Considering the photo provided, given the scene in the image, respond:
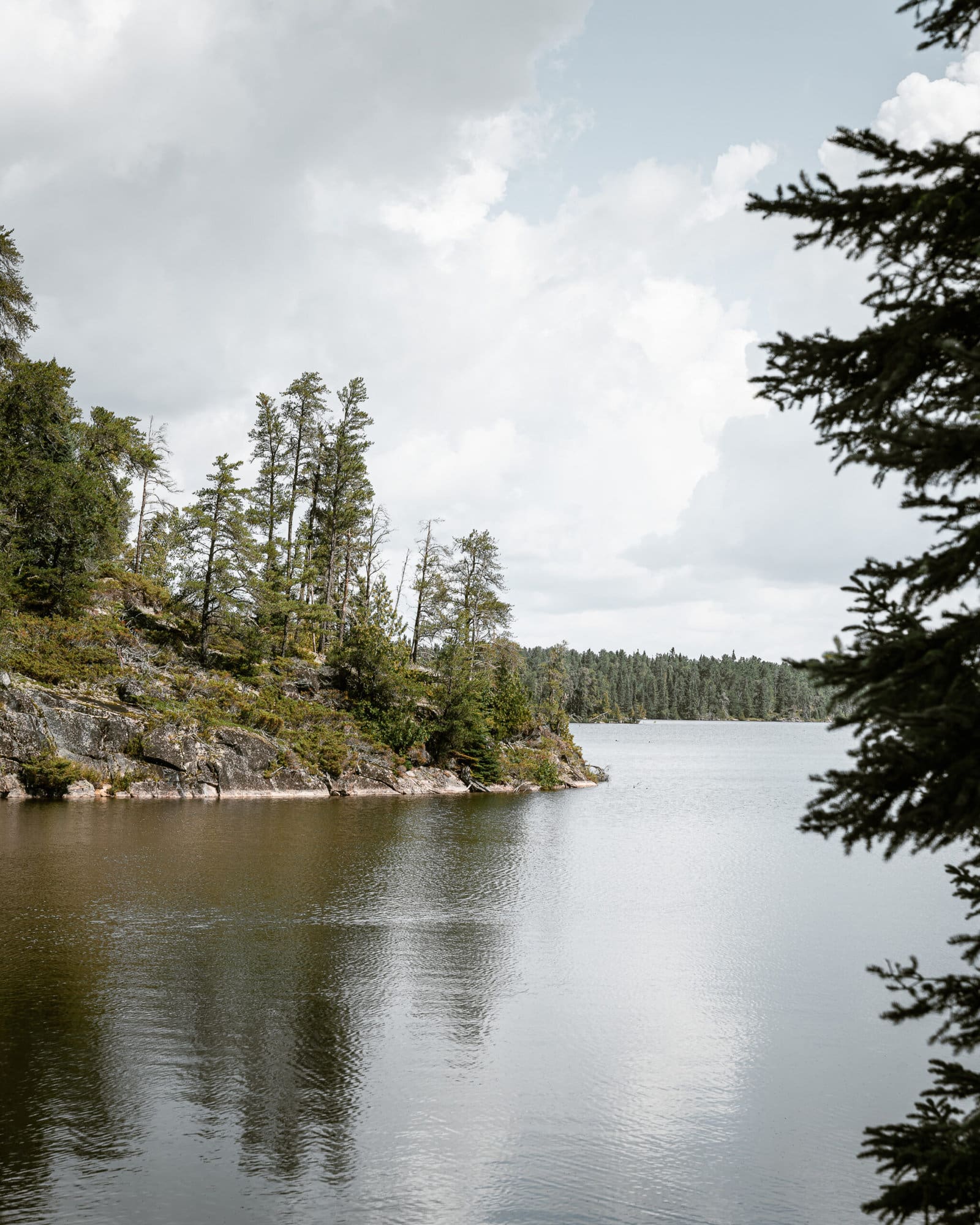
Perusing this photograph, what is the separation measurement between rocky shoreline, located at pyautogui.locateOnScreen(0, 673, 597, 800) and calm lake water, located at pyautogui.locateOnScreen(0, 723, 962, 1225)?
7315 millimetres

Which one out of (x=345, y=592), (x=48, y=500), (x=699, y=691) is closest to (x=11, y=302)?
(x=48, y=500)

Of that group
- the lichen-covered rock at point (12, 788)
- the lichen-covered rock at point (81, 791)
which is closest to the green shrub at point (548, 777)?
the lichen-covered rock at point (81, 791)

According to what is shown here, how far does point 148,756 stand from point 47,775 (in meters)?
3.70

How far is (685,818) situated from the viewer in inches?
1299

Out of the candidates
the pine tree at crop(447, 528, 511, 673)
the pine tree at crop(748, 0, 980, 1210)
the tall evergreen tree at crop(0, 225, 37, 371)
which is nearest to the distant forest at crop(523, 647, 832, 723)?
the pine tree at crop(447, 528, 511, 673)

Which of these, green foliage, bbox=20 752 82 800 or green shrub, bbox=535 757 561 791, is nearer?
green foliage, bbox=20 752 82 800

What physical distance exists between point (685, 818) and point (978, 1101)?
97.9 ft

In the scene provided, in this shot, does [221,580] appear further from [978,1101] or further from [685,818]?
[978,1101]

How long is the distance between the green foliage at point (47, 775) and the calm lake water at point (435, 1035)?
21.2 feet

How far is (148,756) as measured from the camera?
30984mm

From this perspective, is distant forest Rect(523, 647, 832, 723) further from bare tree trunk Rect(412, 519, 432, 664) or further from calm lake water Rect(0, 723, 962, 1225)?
calm lake water Rect(0, 723, 962, 1225)

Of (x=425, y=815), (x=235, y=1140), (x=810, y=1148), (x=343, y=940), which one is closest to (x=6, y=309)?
(x=425, y=815)

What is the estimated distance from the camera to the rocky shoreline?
28469mm

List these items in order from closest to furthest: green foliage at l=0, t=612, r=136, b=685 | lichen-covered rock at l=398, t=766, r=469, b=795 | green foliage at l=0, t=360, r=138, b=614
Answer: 1. green foliage at l=0, t=612, r=136, b=685
2. green foliage at l=0, t=360, r=138, b=614
3. lichen-covered rock at l=398, t=766, r=469, b=795
